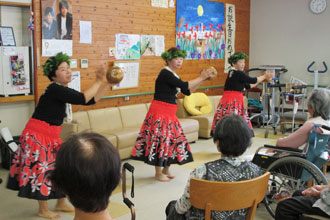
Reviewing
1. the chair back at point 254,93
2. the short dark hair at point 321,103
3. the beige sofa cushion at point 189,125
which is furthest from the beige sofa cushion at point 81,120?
the chair back at point 254,93

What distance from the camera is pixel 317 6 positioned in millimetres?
8242

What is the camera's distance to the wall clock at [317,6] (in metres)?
8.15

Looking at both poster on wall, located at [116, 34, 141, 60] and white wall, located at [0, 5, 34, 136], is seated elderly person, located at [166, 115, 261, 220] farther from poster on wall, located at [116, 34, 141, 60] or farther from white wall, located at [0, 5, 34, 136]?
poster on wall, located at [116, 34, 141, 60]

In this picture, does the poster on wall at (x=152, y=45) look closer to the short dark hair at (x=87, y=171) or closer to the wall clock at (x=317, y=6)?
the wall clock at (x=317, y=6)

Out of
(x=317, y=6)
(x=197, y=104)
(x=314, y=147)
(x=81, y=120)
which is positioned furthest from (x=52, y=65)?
(x=317, y=6)

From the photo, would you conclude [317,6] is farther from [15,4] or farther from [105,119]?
[15,4]

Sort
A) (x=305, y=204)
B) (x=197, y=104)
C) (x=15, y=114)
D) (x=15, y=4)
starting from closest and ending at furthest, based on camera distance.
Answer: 1. (x=305, y=204)
2. (x=15, y=4)
3. (x=15, y=114)
4. (x=197, y=104)

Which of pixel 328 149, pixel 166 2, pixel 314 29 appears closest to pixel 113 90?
pixel 166 2

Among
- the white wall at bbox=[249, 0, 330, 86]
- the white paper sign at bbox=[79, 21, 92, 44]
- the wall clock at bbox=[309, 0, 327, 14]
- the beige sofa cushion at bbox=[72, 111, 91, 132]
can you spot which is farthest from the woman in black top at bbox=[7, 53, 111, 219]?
the wall clock at bbox=[309, 0, 327, 14]

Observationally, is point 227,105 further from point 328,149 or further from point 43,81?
Answer: point 43,81

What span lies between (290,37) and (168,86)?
5.17 metres

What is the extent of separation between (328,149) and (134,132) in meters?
2.75

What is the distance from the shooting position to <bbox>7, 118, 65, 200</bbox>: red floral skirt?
3393 mm

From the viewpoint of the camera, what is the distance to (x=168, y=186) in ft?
14.6
